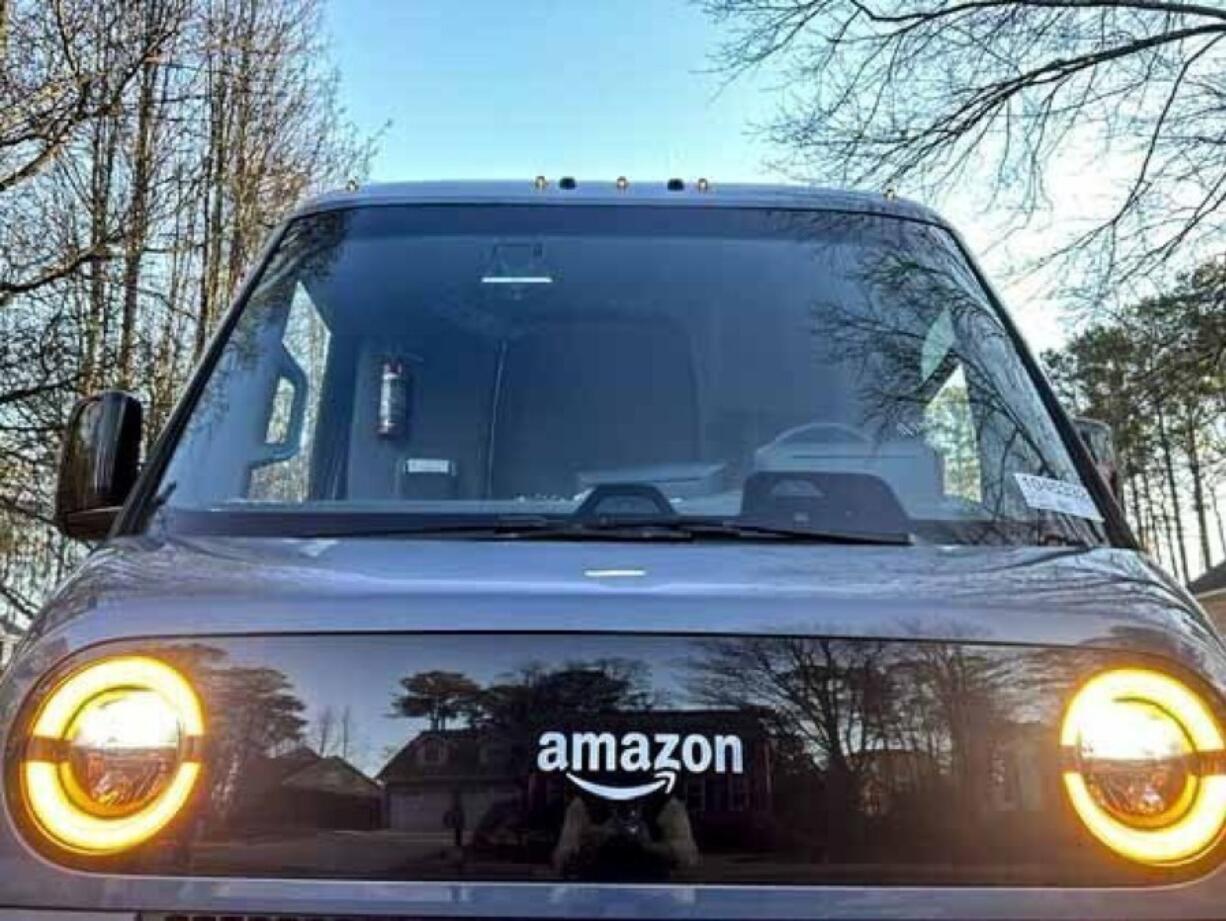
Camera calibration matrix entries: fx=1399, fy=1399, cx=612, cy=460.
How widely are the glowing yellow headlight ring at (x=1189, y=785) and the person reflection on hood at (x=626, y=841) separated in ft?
1.56

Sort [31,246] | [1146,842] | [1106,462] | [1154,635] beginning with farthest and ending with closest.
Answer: [31,246]
[1106,462]
[1154,635]
[1146,842]

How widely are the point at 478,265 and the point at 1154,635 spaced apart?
1782 mm

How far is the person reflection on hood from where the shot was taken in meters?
1.64

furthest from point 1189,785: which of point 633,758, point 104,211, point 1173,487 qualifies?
point 1173,487

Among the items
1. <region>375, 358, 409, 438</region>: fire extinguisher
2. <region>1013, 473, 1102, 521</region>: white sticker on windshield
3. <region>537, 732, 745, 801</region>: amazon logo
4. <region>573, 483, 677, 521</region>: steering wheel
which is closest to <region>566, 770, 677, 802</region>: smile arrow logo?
<region>537, 732, 745, 801</region>: amazon logo

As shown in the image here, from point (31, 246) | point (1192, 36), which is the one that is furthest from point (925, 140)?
point (31, 246)

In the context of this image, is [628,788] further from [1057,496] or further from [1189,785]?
[1057,496]

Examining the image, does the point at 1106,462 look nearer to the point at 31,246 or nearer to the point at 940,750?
the point at 940,750

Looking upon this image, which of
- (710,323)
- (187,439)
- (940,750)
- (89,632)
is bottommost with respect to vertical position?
(940,750)

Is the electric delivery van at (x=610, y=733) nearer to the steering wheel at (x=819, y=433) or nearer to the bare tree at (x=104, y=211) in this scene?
the steering wheel at (x=819, y=433)

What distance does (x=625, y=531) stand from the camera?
7.46 feet

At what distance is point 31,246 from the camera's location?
14234mm

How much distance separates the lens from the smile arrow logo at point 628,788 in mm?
1645

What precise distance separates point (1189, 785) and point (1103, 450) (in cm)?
144
